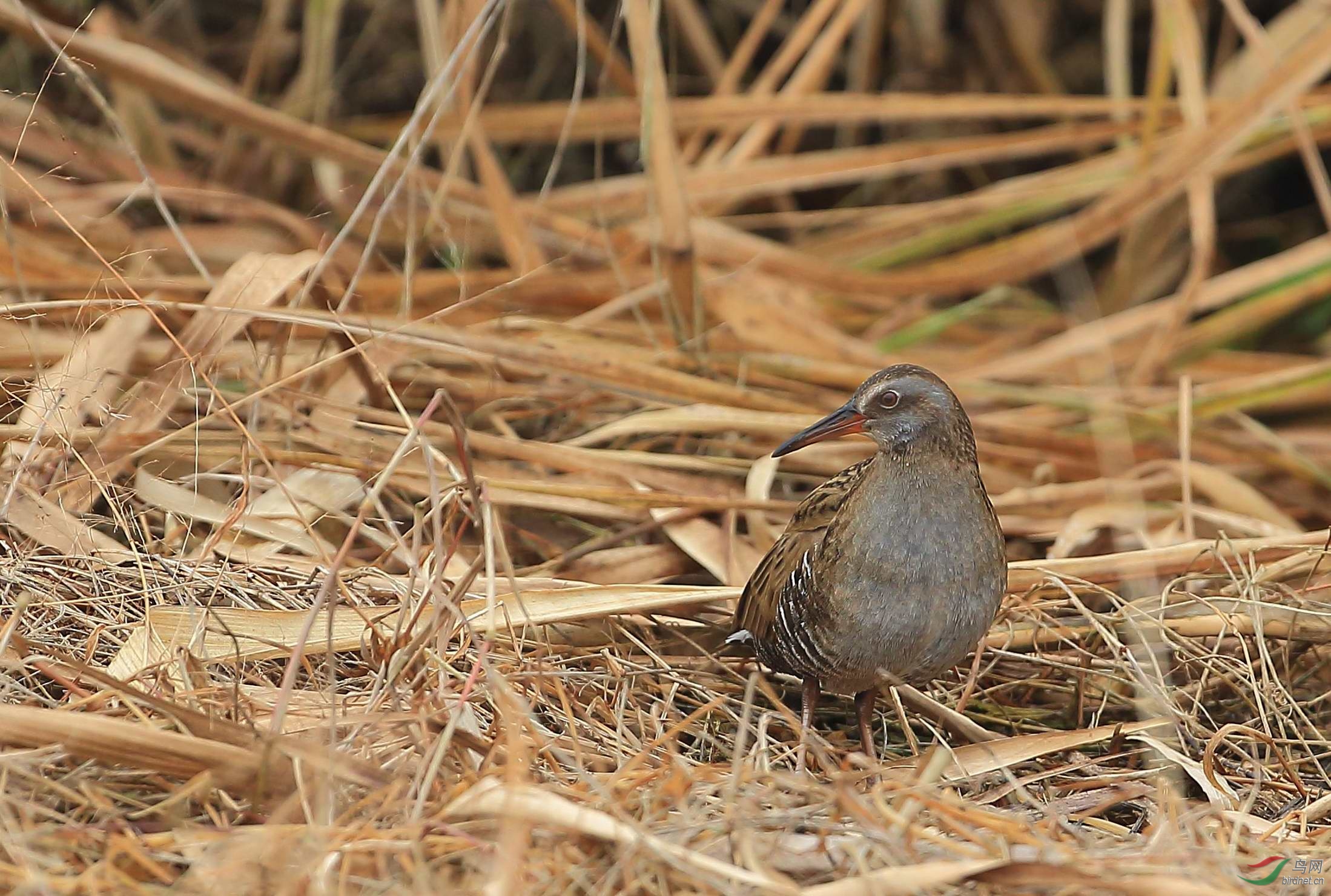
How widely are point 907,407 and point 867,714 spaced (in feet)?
1.95

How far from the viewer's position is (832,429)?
2.64m

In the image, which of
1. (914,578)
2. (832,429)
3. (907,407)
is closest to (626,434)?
(832,429)

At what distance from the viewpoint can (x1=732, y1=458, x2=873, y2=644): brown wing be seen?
257cm

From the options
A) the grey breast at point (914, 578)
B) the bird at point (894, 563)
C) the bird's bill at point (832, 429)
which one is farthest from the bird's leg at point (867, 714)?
the bird's bill at point (832, 429)

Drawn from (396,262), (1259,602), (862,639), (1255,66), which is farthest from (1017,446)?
(396,262)

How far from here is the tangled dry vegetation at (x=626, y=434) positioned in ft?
6.08

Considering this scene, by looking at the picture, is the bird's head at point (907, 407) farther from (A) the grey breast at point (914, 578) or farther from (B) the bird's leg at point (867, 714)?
(B) the bird's leg at point (867, 714)

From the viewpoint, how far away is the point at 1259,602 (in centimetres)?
264

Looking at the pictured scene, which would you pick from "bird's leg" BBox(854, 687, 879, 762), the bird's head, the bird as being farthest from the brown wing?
"bird's leg" BBox(854, 687, 879, 762)

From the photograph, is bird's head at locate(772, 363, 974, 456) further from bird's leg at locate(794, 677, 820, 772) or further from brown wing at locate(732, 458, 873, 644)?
bird's leg at locate(794, 677, 820, 772)

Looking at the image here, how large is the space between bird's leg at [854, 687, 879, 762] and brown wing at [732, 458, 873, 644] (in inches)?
9.1

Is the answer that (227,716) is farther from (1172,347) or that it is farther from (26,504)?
(1172,347)

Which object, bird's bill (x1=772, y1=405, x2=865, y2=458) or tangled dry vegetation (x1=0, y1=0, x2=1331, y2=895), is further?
bird's bill (x1=772, y1=405, x2=865, y2=458)

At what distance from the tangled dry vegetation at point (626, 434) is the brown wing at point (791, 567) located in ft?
0.42
